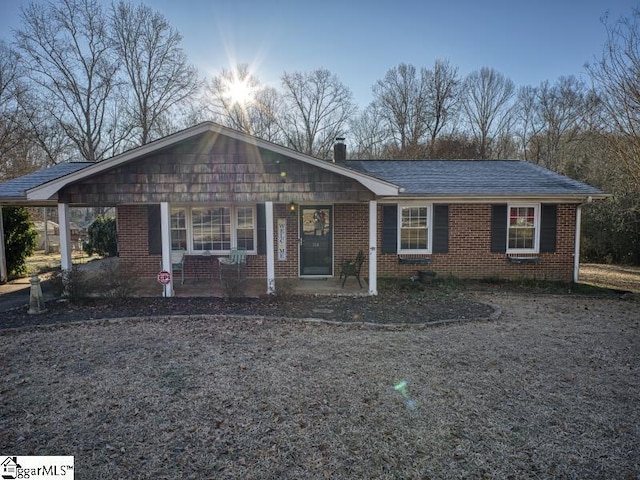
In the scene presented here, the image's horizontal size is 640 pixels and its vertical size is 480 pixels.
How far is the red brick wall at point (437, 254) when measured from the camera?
10.8 meters

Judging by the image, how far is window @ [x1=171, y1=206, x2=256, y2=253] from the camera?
421 inches

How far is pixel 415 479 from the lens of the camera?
277cm

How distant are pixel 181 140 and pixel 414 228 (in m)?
6.48

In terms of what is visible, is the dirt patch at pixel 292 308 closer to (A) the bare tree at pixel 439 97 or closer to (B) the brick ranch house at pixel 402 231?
(B) the brick ranch house at pixel 402 231

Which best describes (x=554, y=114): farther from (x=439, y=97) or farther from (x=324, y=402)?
(x=324, y=402)

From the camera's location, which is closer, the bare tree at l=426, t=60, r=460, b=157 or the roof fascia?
the roof fascia

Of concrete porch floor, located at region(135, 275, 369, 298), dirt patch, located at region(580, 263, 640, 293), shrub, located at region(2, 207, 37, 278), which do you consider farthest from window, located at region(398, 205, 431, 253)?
shrub, located at region(2, 207, 37, 278)

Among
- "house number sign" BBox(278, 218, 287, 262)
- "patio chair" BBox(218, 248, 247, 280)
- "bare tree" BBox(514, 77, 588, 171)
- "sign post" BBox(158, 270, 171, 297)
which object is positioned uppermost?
"bare tree" BBox(514, 77, 588, 171)

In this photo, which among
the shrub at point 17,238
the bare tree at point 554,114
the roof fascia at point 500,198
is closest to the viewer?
the roof fascia at point 500,198

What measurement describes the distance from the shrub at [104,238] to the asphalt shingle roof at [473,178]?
12.5 m

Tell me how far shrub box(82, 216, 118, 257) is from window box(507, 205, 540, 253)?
16.8 m

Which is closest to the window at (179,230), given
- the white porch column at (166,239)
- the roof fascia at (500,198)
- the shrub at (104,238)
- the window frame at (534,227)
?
the white porch column at (166,239)

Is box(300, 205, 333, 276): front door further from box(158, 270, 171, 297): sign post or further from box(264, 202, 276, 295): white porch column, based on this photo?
box(158, 270, 171, 297): sign post

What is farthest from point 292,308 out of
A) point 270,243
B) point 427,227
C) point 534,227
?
point 534,227
